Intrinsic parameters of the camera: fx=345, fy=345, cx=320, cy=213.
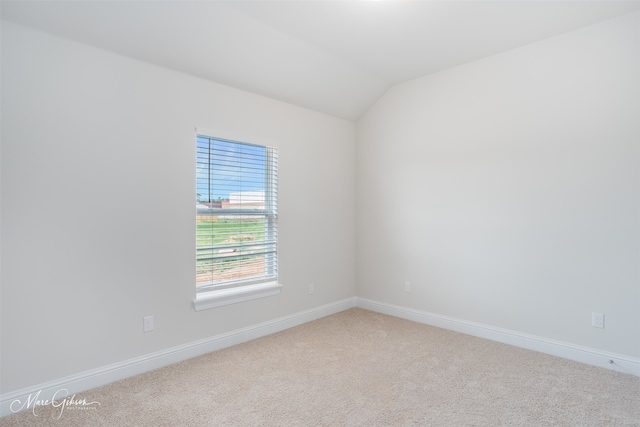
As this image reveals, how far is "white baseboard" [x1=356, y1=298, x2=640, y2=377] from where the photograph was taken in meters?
2.57

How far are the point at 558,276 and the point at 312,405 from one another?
2237 millimetres

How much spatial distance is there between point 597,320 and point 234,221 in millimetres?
3079

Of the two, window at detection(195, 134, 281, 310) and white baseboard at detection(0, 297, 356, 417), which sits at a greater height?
window at detection(195, 134, 281, 310)

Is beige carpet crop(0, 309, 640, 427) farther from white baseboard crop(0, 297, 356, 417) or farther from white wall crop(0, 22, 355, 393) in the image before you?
white wall crop(0, 22, 355, 393)

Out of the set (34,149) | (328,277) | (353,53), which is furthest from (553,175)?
(34,149)

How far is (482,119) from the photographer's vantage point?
10.7 feet

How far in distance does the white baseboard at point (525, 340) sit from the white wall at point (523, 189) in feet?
0.20

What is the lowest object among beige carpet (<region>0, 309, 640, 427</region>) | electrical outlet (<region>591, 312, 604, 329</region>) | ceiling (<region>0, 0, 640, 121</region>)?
beige carpet (<region>0, 309, 640, 427</region>)

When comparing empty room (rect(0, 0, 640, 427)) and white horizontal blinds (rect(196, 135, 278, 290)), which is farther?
white horizontal blinds (rect(196, 135, 278, 290))

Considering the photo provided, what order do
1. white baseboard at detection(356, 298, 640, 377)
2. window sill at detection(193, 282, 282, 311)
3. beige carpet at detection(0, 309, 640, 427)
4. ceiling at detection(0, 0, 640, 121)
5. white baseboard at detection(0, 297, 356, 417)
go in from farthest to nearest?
window sill at detection(193, 282, 282, 311)
white baseboard at detection(356, 298, 640, 377)
ceiling at detection(0, 0, 640, 121)
white baseboard at detection(0, 297, 356, 417)
beige carpet at detection(0, 309, 640, 427)

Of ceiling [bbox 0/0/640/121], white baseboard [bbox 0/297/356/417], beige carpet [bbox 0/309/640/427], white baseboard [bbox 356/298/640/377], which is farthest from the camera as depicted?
white baseboard [bbox 356/298/640/377]

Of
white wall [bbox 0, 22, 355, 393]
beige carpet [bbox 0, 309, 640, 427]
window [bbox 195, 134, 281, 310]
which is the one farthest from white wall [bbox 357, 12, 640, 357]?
white wall [bbox 0, 22, 355, 393]

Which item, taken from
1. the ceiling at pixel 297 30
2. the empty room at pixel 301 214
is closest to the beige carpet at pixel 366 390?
the empty room at pixel 301 214

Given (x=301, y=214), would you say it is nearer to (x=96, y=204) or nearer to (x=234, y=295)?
(x=234, y=295)
